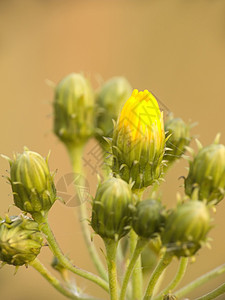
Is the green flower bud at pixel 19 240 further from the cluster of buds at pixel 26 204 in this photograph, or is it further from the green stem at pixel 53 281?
the green stem at pixel 53 281

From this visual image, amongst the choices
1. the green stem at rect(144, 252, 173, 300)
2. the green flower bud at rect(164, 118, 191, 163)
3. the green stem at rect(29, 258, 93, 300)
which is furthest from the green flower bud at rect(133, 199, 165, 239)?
the green flower bud at rect(164, 118, 191, 163)

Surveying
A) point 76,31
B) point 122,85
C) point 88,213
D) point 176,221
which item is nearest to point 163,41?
point 76,31

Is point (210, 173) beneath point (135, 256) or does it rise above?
above

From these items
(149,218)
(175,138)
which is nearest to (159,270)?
(149,218)

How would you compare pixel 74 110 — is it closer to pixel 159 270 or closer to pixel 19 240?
pixel 19 240

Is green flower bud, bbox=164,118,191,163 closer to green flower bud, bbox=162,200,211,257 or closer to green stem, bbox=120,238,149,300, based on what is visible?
green stem, bbox=120,238,149,300

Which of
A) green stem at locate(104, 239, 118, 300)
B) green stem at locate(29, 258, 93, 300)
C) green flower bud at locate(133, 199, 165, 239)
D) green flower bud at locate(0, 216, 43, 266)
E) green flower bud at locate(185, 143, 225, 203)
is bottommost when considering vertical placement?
green stem at locate(29, 258, 93, 300)

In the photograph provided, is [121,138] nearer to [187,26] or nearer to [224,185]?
[224,185]
